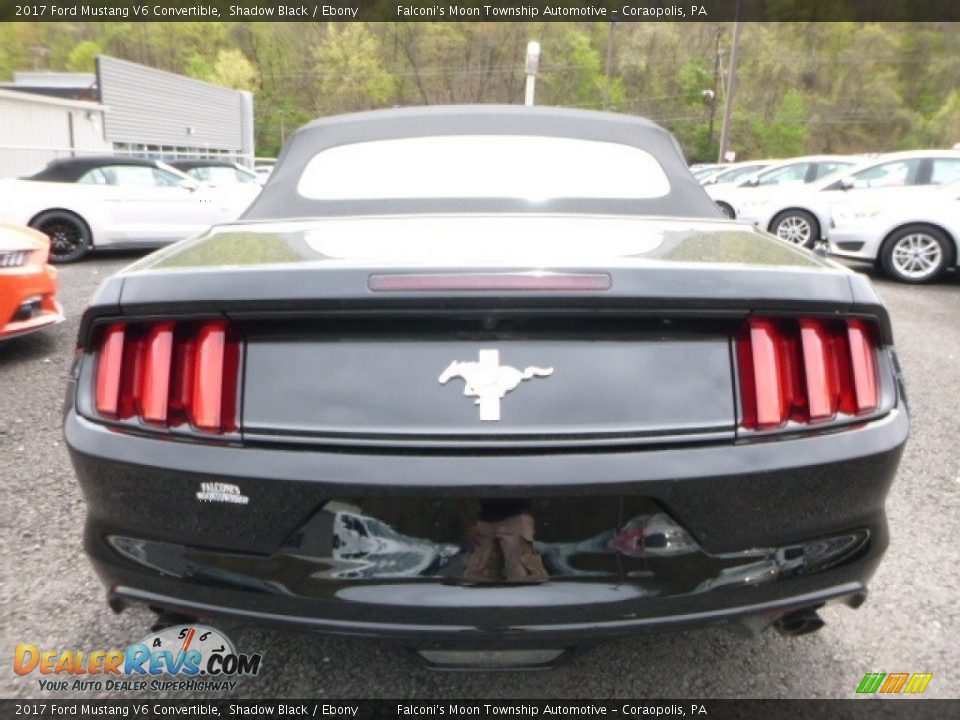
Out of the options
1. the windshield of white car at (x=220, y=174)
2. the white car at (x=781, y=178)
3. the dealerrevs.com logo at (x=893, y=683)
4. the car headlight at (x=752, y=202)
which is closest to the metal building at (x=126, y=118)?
the windshield of white car at (x=220, y=174)

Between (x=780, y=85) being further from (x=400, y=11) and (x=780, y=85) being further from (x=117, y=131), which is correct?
(x=117, y=131)

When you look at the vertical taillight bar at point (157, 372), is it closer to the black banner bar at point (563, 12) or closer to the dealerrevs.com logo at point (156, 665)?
the dealerrevs.com logo at point (156, 665)

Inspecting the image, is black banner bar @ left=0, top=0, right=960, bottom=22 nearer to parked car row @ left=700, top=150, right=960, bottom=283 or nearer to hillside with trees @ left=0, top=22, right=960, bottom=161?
hillside with trees @ left=0, top=22, right=960, bottom=161

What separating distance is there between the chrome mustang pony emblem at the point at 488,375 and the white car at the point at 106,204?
8240 millimetres

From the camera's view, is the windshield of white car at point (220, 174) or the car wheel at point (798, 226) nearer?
the car wheel at point (798, 226)

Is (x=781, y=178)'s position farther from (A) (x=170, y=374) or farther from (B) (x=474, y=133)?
(A) (x=170, y=374)

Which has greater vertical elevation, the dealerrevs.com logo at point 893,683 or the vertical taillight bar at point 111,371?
the vertical taillight bar at point 111,371

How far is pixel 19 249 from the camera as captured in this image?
16.0ft

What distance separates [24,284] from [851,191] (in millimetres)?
9746

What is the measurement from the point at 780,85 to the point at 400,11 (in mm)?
30279

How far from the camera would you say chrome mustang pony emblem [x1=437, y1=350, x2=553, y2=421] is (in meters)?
1.52

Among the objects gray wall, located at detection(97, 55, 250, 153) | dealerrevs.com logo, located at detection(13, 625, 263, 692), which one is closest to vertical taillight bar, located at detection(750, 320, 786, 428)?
dealerrevs.com logo, located at detection(13, 625, 263, 692)

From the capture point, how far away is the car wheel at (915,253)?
8977 millimetres

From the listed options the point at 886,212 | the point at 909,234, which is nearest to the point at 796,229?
the point at 886,212
